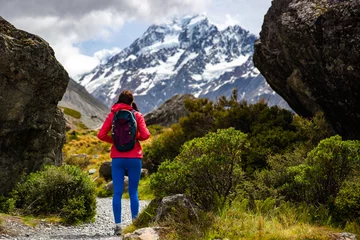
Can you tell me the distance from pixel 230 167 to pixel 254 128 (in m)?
10.4

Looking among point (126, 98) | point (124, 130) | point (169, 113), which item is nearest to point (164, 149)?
point (126, 98)

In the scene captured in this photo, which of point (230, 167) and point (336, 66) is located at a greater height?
point (336, 66)

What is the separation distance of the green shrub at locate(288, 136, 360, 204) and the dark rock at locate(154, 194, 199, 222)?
3.32 metres

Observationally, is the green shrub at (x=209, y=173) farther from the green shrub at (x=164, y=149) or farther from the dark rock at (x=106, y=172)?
the dark rock at (x=106, y=172)

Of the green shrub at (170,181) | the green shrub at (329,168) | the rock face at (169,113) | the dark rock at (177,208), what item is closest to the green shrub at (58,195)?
the green shrub at (170,181)

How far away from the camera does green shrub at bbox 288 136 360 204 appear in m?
9.79

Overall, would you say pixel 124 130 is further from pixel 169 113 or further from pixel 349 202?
pixel 169 113

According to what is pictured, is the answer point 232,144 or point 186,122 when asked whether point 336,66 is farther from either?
point 186,122

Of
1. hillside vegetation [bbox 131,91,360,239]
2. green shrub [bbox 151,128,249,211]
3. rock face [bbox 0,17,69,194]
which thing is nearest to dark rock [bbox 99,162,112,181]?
rock face [bbox 0,17,69,194]

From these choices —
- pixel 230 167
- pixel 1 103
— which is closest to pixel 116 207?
pixel 230 167

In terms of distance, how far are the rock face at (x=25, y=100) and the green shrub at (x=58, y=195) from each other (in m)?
0.56

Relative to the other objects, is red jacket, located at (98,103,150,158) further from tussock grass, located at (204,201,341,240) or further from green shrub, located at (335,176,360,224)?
green shrub, located at (335,176,360,224)

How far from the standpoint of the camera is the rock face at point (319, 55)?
49.5ft

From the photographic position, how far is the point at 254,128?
64.8ft
